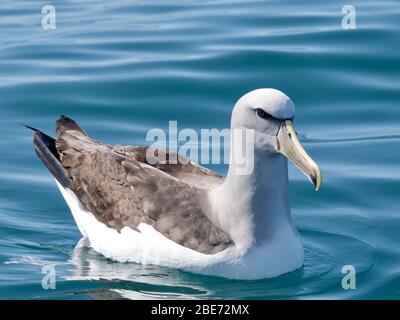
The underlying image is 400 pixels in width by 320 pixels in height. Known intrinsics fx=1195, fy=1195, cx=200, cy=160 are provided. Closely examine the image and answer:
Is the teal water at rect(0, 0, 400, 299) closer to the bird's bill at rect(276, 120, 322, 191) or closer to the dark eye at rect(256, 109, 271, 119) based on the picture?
the bird's bill at rect(276, 120, 322, 191)

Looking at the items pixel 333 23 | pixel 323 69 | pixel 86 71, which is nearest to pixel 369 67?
pixel 323 69

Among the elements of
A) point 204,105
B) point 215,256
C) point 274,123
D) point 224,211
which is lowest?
point 215,256

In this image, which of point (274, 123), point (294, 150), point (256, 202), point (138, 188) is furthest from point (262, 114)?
point (138, 188)

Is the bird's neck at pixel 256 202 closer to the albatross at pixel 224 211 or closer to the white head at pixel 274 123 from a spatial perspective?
the albatross at pixel 224 211

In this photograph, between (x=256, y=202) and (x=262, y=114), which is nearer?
(x=262, y=114)

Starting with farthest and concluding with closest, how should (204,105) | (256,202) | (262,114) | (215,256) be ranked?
(204,105)
(256,202)
(215,256)
(262,114)

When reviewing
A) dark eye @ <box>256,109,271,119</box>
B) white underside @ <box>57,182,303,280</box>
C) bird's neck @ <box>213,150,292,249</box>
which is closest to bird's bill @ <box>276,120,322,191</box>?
dark eye @ <box>256,109,271,119</box>

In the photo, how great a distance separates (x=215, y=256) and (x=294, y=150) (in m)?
1.14

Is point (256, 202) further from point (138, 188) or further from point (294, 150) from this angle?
point (138, 188)

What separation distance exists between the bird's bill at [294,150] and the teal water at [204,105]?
110 cm

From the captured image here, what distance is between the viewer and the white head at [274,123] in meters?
9.98

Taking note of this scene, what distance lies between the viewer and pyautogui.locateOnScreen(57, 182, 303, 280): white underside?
10.2m

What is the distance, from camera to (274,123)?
10086 millimetres

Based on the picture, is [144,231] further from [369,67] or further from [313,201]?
[369,67]
